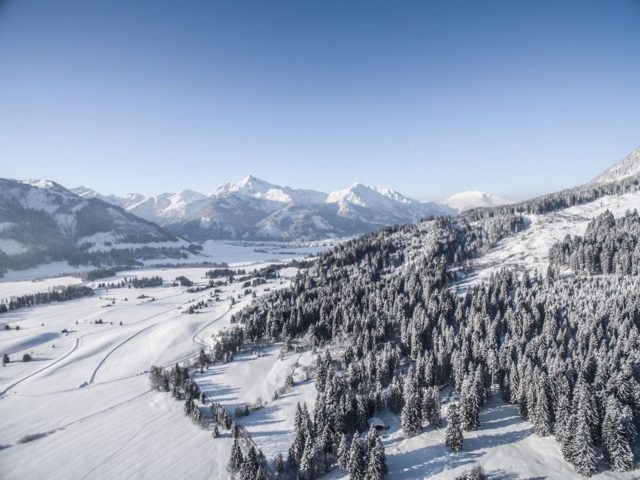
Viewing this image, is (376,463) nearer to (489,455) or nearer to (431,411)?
(431,411)

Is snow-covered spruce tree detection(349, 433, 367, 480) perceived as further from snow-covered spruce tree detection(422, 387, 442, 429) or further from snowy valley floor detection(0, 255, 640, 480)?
snow-covered spruce tree detection(422, 387, 442, 429)

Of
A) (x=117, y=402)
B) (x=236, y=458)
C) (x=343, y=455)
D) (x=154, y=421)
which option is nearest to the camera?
(x=343, y=455)

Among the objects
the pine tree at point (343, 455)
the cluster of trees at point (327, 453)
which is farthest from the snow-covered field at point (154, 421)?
the cluster of trees at point (327, 453)

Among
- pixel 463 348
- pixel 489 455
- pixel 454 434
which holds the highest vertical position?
pixel 463 348

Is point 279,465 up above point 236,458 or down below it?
below

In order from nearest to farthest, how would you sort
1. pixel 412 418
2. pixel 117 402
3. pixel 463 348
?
1. pixel 412 418
2. pixel 463 348
3. pixel 117 402

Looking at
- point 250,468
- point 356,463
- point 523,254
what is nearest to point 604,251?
point 523,254

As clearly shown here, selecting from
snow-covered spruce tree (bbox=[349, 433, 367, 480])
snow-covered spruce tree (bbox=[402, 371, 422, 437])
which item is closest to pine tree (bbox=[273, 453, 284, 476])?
snow-covered spruce tree (bbox=[349, 433, 367, 480])
